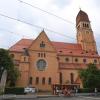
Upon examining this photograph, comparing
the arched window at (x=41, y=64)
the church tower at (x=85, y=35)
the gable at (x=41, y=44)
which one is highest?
the church tower at (x=85, y=35)

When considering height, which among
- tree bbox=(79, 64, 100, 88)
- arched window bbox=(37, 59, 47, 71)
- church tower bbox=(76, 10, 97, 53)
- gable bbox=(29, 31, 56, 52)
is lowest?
tree bbox=(79, 64, 100, 88)

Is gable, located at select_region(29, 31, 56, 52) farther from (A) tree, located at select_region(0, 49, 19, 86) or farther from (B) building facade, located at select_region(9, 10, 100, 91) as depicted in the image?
(A) tree, located at select_region(0, 49, 19, 86)

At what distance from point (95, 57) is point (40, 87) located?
81.2 ft

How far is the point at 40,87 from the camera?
53.8 meters

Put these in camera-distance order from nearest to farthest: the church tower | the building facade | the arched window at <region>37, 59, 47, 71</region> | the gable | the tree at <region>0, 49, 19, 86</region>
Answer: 1. the tree at <region>0, 49, 19, 86</region>
2. the building facade
3. the arched window at <region>37, 59, 47, 71</region>
4. the gable
5. the church tower

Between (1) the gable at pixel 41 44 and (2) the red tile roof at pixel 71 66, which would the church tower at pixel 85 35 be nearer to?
(2) the red tile roof at pixel 71 66

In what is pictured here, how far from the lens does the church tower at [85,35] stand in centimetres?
7146

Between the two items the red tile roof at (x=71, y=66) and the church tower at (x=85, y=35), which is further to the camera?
the church tower at (x=85, y=35)

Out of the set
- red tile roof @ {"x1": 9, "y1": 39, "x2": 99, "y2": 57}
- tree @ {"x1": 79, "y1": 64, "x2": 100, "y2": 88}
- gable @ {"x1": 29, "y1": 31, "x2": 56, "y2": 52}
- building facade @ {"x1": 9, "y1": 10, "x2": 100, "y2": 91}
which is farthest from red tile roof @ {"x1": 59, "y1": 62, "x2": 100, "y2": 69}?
tree @ {"x1": 79, "y1": 64, "x2": 100, "y2": 88}

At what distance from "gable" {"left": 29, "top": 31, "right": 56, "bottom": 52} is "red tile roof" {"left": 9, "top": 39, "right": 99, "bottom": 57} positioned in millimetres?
4704

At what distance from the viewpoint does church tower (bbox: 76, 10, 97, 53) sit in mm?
71463

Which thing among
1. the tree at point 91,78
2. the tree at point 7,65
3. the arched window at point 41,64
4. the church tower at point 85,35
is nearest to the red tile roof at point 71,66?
the arched window at point 41,64

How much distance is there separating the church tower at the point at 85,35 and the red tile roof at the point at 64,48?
2312mm

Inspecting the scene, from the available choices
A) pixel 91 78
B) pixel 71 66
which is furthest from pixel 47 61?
pixel 91 78
